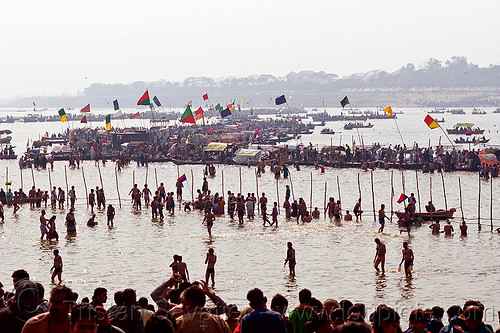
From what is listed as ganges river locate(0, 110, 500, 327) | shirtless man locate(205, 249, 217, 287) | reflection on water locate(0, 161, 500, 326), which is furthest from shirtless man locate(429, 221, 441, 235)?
shirtless man locate(205, 249, 217, 287)

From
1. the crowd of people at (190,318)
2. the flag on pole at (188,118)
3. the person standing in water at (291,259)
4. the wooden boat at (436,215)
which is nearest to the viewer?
the crowd of people at (190,318)

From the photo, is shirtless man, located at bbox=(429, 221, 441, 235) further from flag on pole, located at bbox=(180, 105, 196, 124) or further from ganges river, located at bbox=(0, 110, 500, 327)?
flag on pole, located at bbox=(180, 105, 196, 124)

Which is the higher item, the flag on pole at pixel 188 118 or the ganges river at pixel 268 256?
A: the flag on pole at pixel 188 118

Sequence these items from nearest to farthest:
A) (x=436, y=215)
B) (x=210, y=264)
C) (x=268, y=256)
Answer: (x=210, y=264) → (x=268, y=256) → (x=436, y=215)

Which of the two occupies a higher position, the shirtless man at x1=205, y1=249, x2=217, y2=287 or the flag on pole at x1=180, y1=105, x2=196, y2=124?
the flag on pole at x1=180, y1=105, x2=196, y2=124

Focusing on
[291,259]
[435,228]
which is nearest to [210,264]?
[291,259]

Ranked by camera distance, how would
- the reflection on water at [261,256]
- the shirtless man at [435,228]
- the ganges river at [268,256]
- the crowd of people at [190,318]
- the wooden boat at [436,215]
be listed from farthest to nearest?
1. the wooden boat at [436,215]
2. the shirtless man at [435,228]
3. the reflection on water at [261,256]
4. the ganges river at [268,256]
5. the crowd of people at [190,318]

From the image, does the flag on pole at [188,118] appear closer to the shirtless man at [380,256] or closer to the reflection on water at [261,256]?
the reflection on water at [261,256]

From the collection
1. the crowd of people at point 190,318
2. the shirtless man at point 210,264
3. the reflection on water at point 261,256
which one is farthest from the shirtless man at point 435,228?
the crowd of people at point 190,318

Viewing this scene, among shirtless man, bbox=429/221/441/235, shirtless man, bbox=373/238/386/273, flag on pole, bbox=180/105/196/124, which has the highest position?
flag on pole, bbox=180/105/196/124

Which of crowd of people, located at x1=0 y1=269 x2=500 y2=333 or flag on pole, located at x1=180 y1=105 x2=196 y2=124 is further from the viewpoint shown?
flag on pole, located at x1=180 y1=105 x2=196 y2=124

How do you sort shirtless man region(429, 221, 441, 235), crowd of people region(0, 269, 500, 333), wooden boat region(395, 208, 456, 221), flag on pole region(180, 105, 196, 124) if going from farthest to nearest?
flag on pole region(180, 105, 196, 124) → wooden boat region(395, 208, 456, 221) → shirtless man region(429, 221, 441, 235) → crowd of people region(0, 269, 500, 333)

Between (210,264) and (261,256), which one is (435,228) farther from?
(210,264)

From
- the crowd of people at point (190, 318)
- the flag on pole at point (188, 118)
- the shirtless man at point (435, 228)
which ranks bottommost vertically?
the shirtless man at point (435, 228)
